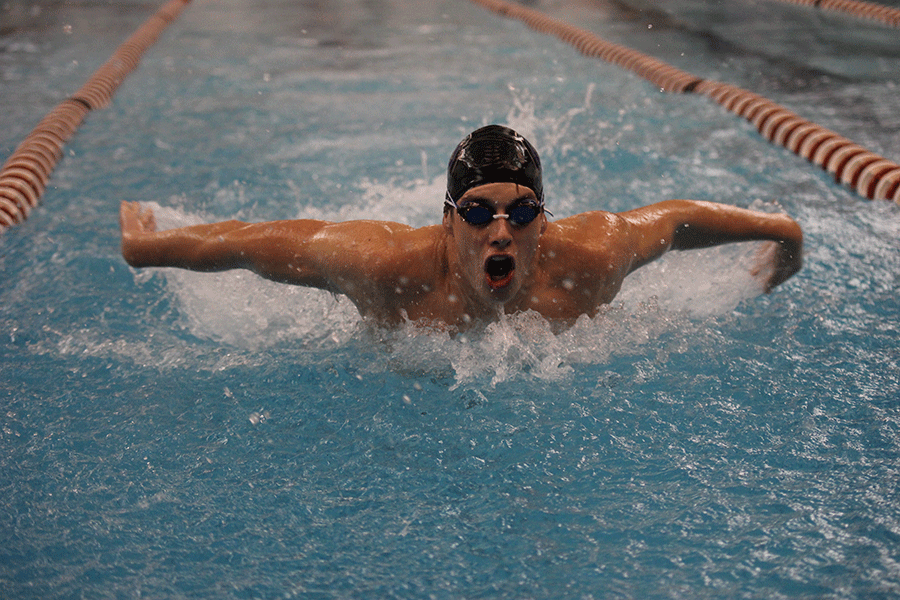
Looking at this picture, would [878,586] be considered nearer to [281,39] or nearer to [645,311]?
[645,311]

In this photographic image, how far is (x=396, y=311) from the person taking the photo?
91.5 inches

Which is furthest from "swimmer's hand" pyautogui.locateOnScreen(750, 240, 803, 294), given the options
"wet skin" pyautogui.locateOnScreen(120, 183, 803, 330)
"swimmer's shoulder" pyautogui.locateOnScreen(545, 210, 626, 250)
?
"swimmer's shoulder" pyautogui.locateOnScreen(545, 210, 626, 250)

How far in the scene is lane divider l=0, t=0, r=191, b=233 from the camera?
395 cm

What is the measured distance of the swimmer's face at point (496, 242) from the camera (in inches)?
79.9

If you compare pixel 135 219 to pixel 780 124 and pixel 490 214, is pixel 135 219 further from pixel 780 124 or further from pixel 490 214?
pixel 780 124

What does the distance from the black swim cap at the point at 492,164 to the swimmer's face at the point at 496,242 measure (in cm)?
3

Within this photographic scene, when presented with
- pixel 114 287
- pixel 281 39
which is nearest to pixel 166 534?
pixel 114 287

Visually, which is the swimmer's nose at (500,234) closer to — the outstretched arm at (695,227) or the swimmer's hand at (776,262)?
the outstretched arm at (695,227)

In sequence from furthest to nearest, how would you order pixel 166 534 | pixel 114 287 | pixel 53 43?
pixel 53 43
pixel 114 287
pixel 166 534

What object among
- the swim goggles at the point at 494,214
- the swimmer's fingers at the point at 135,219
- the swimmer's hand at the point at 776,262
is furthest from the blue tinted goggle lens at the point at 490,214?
the swimmer's fingers at the point at 135,219

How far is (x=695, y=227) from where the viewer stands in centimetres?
246

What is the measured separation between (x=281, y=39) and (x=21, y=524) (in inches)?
272

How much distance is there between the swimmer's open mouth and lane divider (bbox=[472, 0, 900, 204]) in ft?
9.10

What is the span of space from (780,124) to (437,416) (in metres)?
A: 3.62
